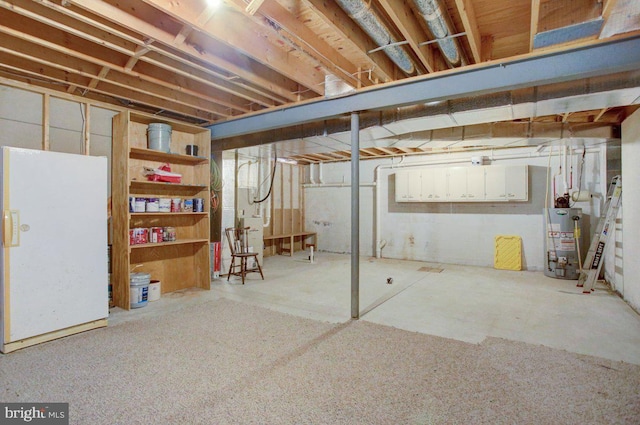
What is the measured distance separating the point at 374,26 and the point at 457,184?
483 cm

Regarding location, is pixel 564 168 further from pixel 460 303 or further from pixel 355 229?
pixel 355 229

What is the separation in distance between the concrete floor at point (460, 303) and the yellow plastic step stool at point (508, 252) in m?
0.27

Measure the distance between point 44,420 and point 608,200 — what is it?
6.63 meters

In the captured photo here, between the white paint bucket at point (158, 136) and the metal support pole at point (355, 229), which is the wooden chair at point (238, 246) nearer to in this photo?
the white paint bucket at point (158, 136)

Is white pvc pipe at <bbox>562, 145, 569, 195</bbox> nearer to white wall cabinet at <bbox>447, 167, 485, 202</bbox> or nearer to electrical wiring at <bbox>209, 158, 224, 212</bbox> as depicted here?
white wall cabinet at <bbox>447, 167, 485, 202</bbox>

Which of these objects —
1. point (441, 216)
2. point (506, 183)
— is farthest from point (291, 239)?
point (506, 183)

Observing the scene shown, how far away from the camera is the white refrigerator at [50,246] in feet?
8.55

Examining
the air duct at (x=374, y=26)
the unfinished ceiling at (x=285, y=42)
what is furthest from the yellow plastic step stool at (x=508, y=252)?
the air duct at (x=374, y=26)

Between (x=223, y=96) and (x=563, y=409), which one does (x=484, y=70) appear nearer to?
(x=563, y=409)

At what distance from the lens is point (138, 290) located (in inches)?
150

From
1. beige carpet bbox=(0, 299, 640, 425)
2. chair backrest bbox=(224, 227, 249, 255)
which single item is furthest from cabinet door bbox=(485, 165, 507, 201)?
chair backrest bbox=(224, 227, 249, 255)

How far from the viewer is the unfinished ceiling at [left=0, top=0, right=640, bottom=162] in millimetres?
2229

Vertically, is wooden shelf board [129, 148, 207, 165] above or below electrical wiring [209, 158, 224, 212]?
above

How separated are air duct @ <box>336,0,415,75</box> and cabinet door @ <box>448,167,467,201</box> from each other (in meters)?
4.03
